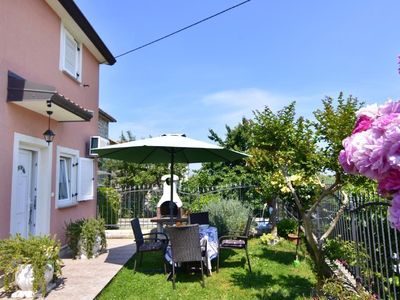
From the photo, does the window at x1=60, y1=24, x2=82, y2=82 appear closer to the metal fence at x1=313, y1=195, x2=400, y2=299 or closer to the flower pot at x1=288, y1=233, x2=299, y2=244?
the metal fence at x1=313, y1=195, x2=400, y2=299

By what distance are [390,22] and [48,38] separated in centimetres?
730

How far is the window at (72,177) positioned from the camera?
8.84 metres

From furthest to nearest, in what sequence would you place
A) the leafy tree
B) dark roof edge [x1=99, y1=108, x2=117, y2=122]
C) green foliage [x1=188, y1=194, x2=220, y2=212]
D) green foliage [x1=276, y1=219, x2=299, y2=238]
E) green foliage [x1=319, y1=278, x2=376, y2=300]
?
dark roof edge [x1=99, y1=108, x2=117, y2=122] → green foliage [x1=188, y1=194, x2=220, y2=212] → green foliage [x1=276, y1=219, x2=299, y2=238] → the leafy tree → green foliage [x1=319, y1=278, x2=376, y2=300]

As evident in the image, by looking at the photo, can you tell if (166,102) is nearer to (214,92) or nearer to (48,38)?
(214,92)

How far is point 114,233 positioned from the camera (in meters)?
11.9

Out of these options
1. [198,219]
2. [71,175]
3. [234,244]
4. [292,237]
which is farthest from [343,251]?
[71,175]

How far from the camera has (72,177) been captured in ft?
31.2

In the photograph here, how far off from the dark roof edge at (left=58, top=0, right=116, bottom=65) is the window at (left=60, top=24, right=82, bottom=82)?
1.35 feet

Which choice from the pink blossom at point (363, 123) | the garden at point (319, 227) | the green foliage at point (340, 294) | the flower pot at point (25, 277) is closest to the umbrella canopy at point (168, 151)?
the garden at point (319, 227)

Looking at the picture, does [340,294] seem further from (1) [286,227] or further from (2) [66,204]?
(2) [66,204]

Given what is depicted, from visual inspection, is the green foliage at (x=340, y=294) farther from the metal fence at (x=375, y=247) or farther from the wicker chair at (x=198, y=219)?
the wicker chair at (x=198, y=219)

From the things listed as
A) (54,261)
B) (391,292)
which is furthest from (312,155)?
(54,261)

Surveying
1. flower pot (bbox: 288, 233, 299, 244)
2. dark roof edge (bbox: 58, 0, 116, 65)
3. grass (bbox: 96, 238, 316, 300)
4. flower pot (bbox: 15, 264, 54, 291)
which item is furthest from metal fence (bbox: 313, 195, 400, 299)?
dark roof edge (bbox: 58, 0, 116, 65)

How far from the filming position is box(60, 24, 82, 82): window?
866 centimetres
